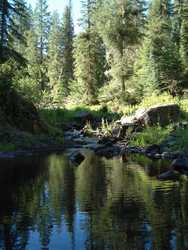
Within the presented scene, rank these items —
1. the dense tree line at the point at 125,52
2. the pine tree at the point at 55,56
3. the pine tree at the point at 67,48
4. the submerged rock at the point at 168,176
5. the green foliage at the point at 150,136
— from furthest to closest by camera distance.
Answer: the pine tree at the point at 67,48, the pine tree at the point at 55,56, the dense tree line at the point at 125,52, the green foliage at the point at 150,136, the submerged rock at the point at 168,176

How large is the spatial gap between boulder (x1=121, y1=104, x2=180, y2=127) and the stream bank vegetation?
107cm

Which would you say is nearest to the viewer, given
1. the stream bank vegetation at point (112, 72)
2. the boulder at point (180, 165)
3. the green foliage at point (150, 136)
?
the boulder at point (180, 165)

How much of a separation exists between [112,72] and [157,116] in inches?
871

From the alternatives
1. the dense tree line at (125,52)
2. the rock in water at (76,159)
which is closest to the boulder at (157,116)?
the rock in water at (76,159)

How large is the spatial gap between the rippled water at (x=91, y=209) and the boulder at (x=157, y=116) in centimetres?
1324

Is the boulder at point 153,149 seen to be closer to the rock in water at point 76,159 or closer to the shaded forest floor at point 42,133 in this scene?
the shaded forest floor at point 42,133

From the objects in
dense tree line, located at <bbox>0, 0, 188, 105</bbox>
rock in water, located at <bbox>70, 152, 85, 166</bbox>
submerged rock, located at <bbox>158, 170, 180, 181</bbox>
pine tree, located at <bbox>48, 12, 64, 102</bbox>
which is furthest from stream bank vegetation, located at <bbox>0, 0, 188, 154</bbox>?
submerged rock, located at <bbox>158, 170, 180, 181</bbox>

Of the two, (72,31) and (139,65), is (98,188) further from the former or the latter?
(72,31)

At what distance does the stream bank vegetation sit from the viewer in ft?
114

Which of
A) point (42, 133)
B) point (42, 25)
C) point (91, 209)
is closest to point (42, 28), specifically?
point (42, 25)

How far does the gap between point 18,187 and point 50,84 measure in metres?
67.2

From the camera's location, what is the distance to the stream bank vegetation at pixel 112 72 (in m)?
34.8

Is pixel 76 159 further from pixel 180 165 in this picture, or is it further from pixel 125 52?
pixel 125 52

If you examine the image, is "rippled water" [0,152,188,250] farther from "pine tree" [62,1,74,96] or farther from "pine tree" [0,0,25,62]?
"pine tree" [62,1,74,96]
